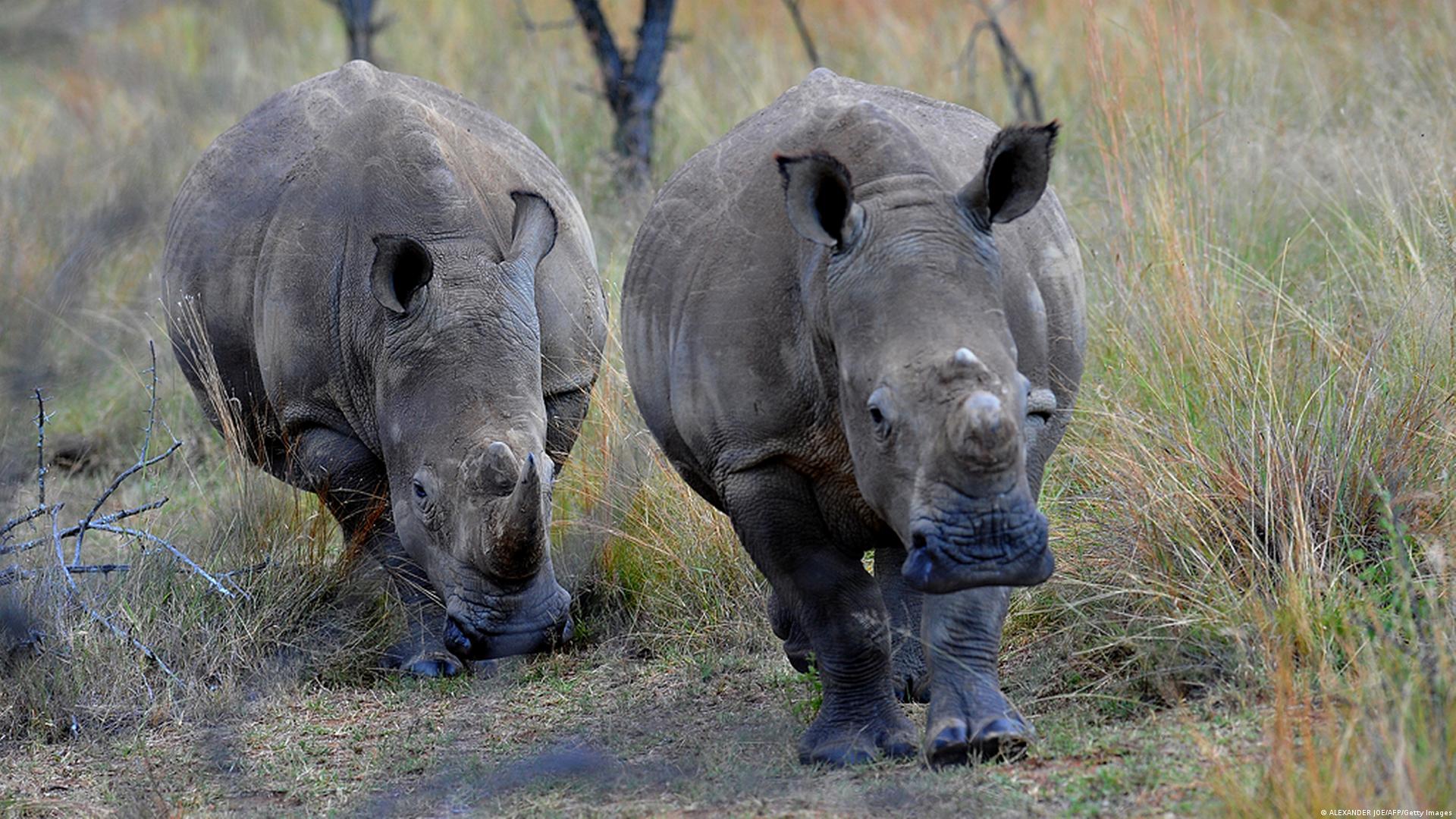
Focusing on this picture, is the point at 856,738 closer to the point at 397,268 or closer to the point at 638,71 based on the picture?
the point at 397,268

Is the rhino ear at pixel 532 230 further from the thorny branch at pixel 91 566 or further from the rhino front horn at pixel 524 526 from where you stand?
the thorny branch at pixel 91 566

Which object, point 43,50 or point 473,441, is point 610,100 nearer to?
point 473,441

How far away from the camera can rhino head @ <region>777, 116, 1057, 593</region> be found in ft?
12.3

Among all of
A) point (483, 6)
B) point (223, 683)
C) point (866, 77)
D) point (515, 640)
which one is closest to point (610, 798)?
point (515, 640)

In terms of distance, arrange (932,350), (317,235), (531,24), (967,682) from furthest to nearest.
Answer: (531,24), (317,235), (967,682), (932,350)

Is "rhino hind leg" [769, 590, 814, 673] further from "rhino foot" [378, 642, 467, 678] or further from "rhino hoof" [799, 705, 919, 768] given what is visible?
"rhino foot" [378, 642, 467, 678]

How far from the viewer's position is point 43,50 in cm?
289

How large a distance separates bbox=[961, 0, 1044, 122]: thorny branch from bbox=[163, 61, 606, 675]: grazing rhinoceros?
158 inches

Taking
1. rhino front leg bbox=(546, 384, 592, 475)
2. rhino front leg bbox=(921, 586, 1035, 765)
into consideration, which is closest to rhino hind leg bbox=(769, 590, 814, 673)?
rhino front leg bbox=(921, 586, 1035, 765)

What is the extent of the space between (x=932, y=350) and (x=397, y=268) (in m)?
2.30

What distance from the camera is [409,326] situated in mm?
5652

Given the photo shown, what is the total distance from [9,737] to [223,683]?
2.12 feet

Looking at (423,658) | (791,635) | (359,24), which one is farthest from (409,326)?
(359,24)

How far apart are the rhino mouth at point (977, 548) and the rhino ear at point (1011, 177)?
2.47 feet
